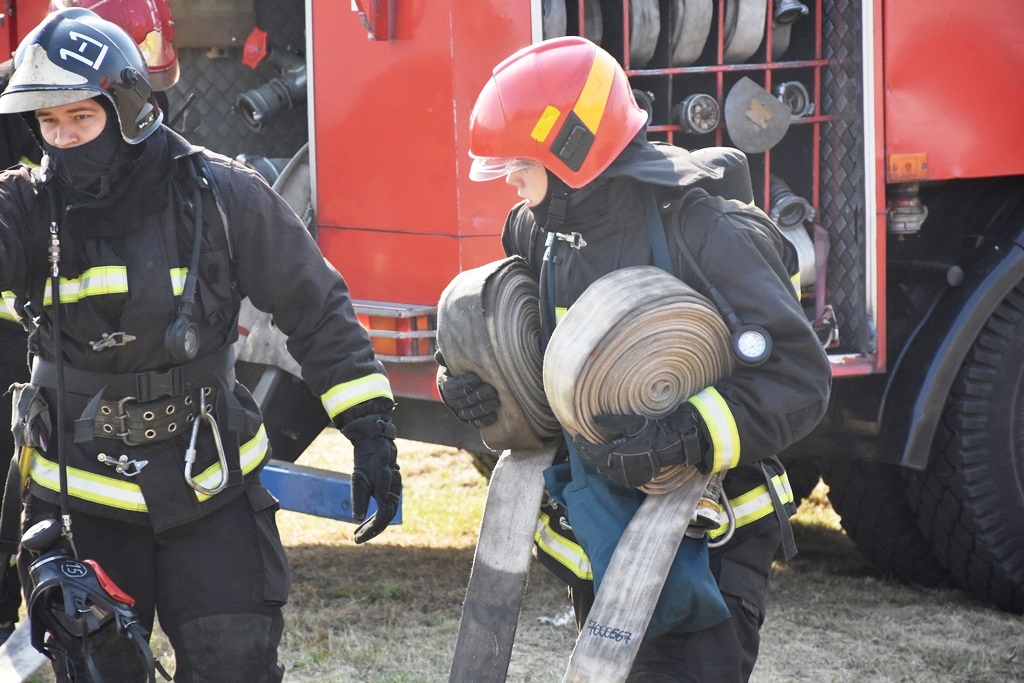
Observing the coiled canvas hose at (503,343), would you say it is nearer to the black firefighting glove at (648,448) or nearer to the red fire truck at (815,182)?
the black firefighting glove at (648,448)

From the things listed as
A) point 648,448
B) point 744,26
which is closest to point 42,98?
point 648,448

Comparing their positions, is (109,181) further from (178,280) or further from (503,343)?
(503,343)

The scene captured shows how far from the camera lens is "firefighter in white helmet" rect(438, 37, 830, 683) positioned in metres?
2.45

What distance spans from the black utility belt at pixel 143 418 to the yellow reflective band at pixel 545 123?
96cm

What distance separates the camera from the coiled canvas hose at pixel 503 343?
2785mm

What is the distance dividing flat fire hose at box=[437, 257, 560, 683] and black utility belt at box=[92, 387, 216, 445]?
1.89ft

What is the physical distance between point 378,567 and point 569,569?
2483 millimetres

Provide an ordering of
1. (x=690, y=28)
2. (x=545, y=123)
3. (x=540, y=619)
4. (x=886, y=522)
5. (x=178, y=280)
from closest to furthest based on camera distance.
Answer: (x=545, y=123) < (x=178, y=280) < (x=690, y=28) < (x=540, y=619) < (x=886, y=522)

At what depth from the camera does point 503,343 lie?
9.11 feet

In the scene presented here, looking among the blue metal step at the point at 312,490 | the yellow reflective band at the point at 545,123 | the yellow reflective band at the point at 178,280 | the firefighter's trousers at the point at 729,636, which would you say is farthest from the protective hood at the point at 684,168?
the blue metal step at the point at 312,490

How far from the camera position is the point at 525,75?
8.43 ft

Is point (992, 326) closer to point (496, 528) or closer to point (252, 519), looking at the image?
point (496, 528)

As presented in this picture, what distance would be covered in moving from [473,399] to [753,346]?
25.2 inches

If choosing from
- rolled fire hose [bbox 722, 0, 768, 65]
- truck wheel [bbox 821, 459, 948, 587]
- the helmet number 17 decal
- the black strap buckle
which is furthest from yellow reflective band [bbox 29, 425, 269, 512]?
truck wheel [bbox 821, 459, 948, 587]
